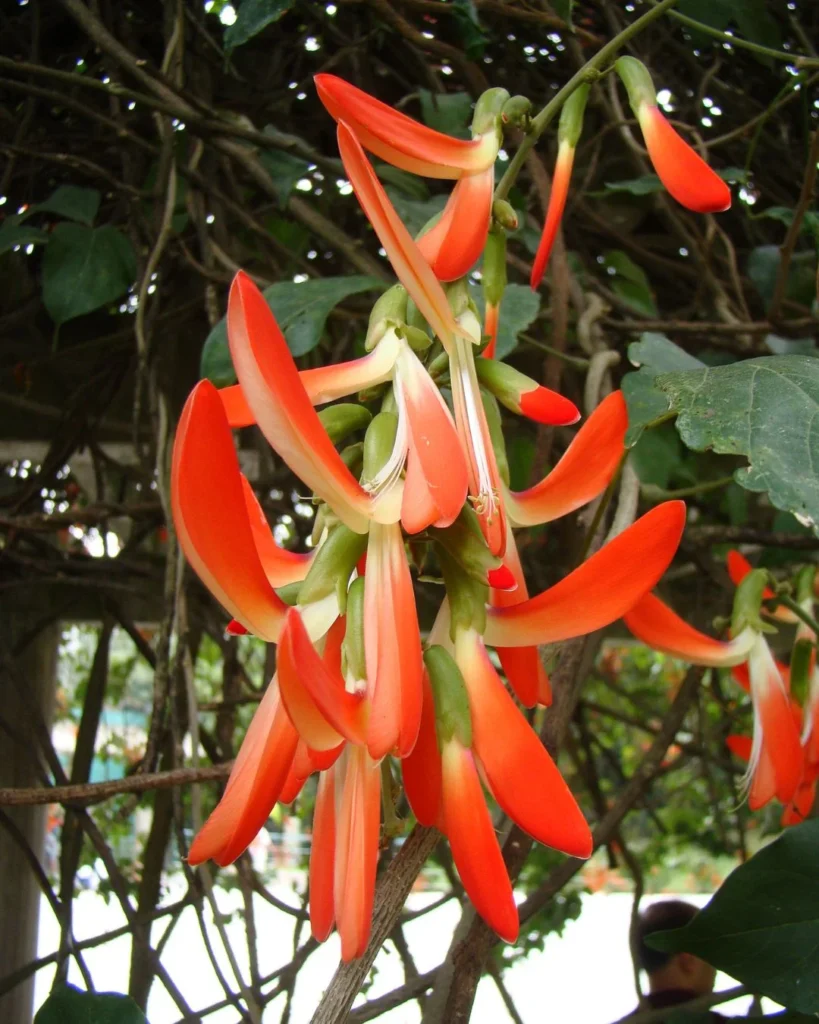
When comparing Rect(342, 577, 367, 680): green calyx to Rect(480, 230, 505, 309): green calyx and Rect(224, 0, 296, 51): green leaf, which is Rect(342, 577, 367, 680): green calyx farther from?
Rect(224, 0, 296, 51): green leaf

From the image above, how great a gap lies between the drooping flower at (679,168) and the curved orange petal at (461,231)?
6 centimetres

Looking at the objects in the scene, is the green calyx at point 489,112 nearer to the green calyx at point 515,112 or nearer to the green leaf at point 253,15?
the green calyx at point 515,112

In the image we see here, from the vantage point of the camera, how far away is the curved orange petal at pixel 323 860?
29 cm

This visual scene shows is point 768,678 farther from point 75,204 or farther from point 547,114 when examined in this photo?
point 75,204

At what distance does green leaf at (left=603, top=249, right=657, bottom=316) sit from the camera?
998mm

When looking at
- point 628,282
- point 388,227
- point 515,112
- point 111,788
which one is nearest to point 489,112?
point 515,112

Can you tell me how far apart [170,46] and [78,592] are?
569mm

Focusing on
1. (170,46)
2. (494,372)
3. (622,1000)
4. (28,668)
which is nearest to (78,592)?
(28,668)

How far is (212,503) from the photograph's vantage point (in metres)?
0.23

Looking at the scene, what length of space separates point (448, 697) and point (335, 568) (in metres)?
0.05

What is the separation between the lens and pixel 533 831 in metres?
0.25

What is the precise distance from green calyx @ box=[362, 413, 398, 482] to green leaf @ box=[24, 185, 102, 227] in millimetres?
618

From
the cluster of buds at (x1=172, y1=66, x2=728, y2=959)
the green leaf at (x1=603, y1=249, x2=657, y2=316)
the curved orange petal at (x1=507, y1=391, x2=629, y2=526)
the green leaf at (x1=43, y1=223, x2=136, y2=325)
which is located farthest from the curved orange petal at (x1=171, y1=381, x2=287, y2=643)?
the green leaf at (x1=603, y1=249, x2=657, y2=316)

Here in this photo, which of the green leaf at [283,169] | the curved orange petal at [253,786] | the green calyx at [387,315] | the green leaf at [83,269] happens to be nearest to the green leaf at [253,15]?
the green leaf at [283,169]
